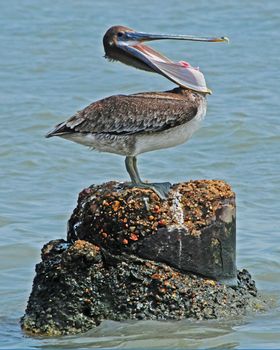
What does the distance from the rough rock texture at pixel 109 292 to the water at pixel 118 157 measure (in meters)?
0.10

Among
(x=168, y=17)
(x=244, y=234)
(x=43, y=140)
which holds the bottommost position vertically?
(x=244, y=234)

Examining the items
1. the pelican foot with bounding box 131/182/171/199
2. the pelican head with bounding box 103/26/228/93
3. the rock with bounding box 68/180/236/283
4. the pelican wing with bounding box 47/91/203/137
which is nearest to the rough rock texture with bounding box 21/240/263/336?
the rock with bounding box 68/180/236/283

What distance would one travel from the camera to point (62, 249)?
329 inches

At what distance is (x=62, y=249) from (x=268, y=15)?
15255mm

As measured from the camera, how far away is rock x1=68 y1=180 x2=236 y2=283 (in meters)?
7.99

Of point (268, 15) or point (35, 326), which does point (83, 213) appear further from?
point (268, 15)

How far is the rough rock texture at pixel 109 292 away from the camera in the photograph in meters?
8.00

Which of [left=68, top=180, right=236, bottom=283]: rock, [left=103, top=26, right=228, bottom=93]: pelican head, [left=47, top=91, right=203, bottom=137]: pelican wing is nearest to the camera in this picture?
[left=68, top=180, right=236, bottom=283]: rock

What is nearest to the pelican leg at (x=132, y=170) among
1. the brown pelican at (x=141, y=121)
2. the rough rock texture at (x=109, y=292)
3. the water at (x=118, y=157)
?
the brown pelican at (x=141, y=121)

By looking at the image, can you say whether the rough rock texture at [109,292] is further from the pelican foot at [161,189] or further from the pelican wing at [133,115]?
the pelican wing at [133,115]

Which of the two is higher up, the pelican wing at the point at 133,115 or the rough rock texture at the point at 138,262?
the pelican wing at the point at 133,115

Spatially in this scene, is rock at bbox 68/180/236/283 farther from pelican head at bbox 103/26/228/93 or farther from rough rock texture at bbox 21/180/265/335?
pelican head at bbox 103/26/228/93

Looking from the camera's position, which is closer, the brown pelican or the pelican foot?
the pelican foot

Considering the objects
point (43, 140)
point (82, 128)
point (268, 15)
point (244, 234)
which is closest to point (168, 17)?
point (268, 15)
